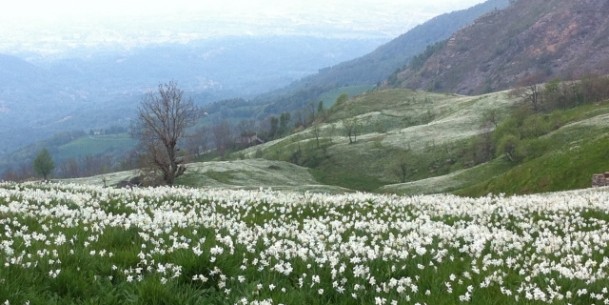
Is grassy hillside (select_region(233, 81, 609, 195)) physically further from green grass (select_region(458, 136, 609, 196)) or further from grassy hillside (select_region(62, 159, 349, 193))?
Answer: grassy hillside (select_region(62, 159, 349, 193))

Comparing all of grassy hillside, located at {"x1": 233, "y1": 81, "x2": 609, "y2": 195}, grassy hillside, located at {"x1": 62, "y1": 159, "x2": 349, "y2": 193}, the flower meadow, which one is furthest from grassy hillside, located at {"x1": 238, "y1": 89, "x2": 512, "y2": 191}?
the flower meadow

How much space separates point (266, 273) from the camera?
809 centimetres

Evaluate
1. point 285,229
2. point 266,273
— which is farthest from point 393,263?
point 285,229

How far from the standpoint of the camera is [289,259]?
8750 mm

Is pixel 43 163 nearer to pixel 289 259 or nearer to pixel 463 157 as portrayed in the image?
pixel 463 157

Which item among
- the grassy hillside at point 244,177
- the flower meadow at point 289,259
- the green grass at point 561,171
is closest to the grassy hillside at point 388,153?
the grassy hillside at point 244,177

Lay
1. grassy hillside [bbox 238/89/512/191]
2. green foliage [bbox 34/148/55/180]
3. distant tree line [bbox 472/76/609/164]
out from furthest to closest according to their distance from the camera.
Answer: grassy hillside [bbox 238/89/512/191], green foliage [bbox 34/148/55/180], distant tree line [bbox 472/76/609/164]

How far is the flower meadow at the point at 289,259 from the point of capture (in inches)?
279

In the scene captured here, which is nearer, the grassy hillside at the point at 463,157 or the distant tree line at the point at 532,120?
the grassy hillside at the point at 463,157

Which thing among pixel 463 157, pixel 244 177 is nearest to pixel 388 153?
pixel 463 157

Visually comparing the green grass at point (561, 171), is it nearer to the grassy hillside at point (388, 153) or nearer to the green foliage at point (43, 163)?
the grassy hillside at point (388, 153)

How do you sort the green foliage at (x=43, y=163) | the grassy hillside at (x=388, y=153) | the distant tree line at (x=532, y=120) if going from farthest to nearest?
the grassy hillside at (x=388, y=153), the green foliage at (x=43, y=163), the distant tree line at (x=532, y=120)

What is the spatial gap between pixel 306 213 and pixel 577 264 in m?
6.98

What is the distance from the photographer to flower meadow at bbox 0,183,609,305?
7094 mm
